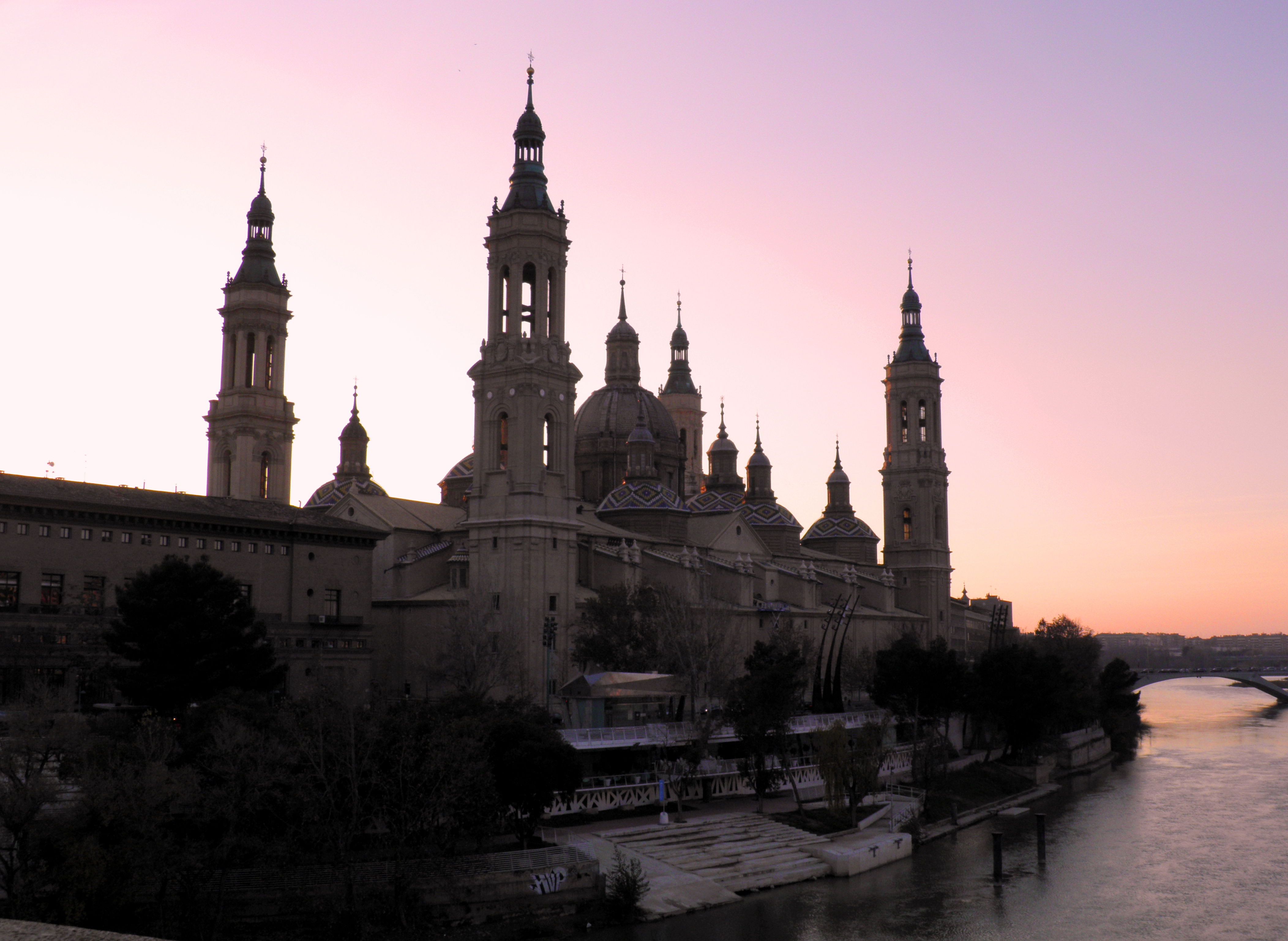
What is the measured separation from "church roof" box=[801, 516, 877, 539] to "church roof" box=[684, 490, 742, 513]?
8.81m

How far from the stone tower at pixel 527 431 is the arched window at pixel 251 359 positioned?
18.9 meters

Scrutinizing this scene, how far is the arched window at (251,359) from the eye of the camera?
8031 cm

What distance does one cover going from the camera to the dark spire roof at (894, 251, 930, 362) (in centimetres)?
10600

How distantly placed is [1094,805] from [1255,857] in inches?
598

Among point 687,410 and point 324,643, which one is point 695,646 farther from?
point 687,410

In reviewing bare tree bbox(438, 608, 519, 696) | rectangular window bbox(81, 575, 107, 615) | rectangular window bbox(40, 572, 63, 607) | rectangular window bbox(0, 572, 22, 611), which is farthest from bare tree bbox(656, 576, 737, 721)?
rectangular window bbox(0, 572, 22, 611)

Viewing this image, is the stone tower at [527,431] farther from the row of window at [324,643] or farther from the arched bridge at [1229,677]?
the arched bridge at [1229,677]

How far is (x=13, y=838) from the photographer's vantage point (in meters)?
29.8

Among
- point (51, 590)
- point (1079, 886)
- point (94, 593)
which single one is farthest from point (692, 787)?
point (51, 590)

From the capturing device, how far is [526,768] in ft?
123

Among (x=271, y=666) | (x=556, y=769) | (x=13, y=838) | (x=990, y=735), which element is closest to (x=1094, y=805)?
(x=990, y=735)

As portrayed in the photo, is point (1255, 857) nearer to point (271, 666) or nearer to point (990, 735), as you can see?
point (990, 735)

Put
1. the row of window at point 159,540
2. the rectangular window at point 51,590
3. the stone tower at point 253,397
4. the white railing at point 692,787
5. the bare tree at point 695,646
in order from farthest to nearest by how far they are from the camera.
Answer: the stone tower at point 253,397 → the bare tree at point 695,646 → the row of window at point 159,540 → the rectangular window at point 51,590 → the white railing at point 692,787

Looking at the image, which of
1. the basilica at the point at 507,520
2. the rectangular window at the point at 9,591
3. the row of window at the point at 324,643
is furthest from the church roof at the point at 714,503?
the rectangular window at the point at 9,591
